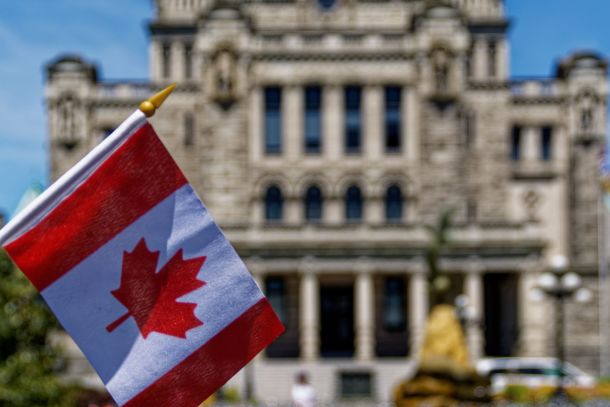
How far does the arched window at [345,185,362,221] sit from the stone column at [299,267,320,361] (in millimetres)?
5845

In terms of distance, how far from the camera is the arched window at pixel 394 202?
55.7m

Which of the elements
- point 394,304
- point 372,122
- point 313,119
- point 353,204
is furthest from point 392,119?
point 394,304

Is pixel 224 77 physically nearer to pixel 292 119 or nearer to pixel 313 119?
pixel 292 119

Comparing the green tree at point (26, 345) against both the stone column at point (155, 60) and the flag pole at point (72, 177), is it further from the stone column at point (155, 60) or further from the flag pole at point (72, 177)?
the stone column at point (155, 60)

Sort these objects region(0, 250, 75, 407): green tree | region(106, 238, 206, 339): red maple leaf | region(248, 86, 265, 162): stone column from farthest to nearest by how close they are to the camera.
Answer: region(248, 86, 265, 162): stone column, region(0, 250, 75, 407): green tree, region(106, 238, 206, 339): red maple leaf

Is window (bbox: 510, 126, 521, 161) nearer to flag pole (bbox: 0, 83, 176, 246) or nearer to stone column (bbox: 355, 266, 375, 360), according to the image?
stone column (bbox: 355, 266, 375, 360)

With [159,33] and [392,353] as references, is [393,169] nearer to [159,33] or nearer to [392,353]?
[392,353]

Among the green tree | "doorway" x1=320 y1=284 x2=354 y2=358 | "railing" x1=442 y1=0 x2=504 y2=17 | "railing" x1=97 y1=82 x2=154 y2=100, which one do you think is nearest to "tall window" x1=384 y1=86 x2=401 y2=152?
"railing" x1=442 y1=0 x2=504 y2=17

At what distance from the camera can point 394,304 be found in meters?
53.5

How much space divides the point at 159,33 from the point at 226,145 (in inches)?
292

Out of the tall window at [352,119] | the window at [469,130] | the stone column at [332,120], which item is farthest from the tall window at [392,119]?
the window at [469,130]

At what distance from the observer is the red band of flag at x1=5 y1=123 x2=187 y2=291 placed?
484 cm

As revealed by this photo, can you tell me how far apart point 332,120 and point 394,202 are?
5389 mm

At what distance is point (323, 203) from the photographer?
183 feet
